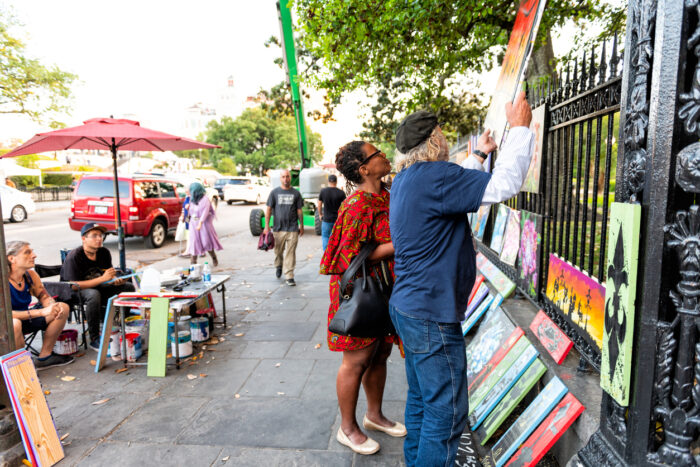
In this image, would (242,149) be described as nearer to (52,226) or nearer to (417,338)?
→ (52,226)

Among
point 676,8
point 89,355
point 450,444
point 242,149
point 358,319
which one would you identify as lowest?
point 89,355

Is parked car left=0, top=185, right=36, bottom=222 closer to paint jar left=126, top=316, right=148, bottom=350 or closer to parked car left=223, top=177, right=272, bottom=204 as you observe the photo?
parked car left=223, top=177, right=272, bottom=204

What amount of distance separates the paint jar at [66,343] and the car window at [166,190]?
882cm

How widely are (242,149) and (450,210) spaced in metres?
53.3

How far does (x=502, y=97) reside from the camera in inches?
101

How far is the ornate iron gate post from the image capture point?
1255mm

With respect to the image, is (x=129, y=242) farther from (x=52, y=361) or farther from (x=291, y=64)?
(x=52, y=361)

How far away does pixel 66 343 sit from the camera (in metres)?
4.50

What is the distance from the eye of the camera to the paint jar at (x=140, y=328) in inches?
177

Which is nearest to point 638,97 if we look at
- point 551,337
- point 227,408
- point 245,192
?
point 551,337

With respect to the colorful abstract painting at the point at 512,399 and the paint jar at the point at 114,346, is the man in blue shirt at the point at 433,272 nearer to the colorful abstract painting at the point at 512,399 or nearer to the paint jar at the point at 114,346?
the colorful abstract painting at the point at 512,399

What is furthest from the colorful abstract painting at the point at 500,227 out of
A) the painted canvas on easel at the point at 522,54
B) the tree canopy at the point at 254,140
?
the tree canopy at the point at 254,140

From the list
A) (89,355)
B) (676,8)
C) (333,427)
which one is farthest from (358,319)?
(89,355)

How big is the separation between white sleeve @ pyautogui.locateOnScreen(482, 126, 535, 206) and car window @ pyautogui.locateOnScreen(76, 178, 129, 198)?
1179 cm
